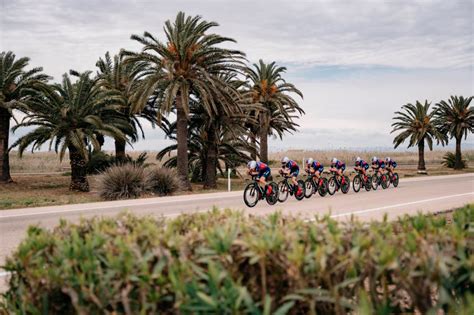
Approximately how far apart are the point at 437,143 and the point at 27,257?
45632mm

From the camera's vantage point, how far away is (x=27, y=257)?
339 centimetres

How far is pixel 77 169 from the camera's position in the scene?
25172 mm

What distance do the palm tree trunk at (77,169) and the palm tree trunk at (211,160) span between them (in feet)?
20.2

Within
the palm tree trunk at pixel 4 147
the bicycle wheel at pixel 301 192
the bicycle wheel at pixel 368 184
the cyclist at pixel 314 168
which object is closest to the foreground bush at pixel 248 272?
the bicycle wheel at pixel 301 192

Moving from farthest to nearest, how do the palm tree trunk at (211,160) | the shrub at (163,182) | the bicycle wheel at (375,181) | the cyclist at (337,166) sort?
the palm tree trunk at (211,160), the bicycle wheel at (375,181), the shrub at (163,182), the cyclist at (337,166)

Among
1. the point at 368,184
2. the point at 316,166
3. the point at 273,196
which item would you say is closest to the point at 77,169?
the point at 316,166

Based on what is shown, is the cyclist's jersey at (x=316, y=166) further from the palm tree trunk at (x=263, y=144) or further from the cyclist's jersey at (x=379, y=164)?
the palm tree trunk at (x=263, y=144)

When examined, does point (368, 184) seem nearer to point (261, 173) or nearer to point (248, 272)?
point (261, 173)

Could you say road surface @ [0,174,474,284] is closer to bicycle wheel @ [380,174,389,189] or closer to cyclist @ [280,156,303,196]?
cyclist @ [280,156,303,196]

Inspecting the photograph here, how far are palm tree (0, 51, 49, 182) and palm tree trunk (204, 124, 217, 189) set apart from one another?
31.1 ft

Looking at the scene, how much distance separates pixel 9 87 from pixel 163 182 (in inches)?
472

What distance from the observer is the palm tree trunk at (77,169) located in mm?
25031

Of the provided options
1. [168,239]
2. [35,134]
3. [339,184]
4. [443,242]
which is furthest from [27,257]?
[35,134]

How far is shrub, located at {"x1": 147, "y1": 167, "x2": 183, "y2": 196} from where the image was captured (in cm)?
2092
